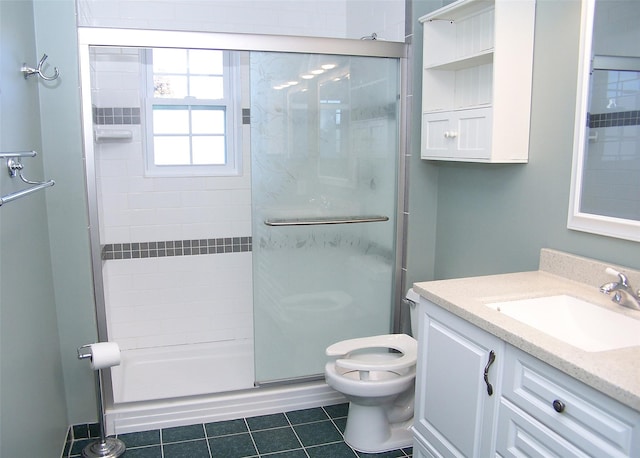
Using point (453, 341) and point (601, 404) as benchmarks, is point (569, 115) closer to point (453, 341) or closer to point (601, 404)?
point (453, 341)

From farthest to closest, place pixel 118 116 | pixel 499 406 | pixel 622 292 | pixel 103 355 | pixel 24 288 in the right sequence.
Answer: pixel 118 116 → pixel 103 355 → pixel 24 288 → pixel 622 292 → pixel 499 406

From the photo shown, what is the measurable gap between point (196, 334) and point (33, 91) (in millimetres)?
1960

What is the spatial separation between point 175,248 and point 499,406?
2496mm

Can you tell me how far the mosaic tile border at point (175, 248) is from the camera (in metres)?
3.44

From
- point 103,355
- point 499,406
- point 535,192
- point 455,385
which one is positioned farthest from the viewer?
point 103,355

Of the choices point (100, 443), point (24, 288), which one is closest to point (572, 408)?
point (24, 288)

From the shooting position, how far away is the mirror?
5.81 feet

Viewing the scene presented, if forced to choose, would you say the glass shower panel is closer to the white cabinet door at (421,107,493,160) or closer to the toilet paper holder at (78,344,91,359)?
the white cabinet door at (421,107,493,160)

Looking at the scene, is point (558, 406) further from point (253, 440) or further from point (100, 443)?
point (100, 443)

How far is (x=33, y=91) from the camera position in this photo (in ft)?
7.39

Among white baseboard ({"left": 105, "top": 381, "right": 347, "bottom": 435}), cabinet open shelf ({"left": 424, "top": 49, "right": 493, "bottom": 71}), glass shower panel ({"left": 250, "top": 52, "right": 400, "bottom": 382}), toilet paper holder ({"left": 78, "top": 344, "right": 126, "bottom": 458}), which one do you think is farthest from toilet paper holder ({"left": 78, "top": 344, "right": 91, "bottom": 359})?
cabinet open shelf ({"left": 424, "top": 49, "right": 493, "bottom": 71})

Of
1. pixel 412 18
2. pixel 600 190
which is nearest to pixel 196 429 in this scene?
pixel 600 190

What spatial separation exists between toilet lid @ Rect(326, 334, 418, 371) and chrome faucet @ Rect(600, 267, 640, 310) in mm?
899

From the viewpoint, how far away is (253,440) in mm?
2611
